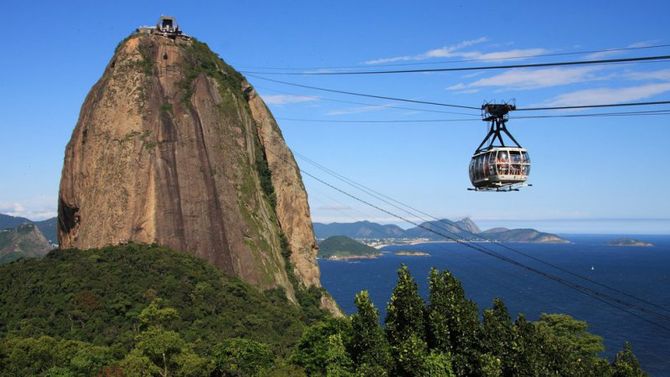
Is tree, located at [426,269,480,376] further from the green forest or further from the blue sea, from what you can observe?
the blue sea

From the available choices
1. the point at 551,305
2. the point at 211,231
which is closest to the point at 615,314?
the point at 551,305

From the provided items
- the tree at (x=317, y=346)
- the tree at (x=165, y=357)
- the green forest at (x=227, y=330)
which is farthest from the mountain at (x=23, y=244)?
the tree at (x=317, y=346)

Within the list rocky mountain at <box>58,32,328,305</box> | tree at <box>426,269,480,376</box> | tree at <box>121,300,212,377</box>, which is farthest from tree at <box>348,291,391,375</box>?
rocky mountain at <box>58,32,328,305</box>

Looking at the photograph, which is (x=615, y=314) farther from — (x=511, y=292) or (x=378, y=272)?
(x=378, y=272)

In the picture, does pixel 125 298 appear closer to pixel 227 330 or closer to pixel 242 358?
pixel 227 330

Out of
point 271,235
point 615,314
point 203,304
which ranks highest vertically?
point 271,235

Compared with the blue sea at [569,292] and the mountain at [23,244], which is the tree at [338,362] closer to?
the blue sea at [569,292]
